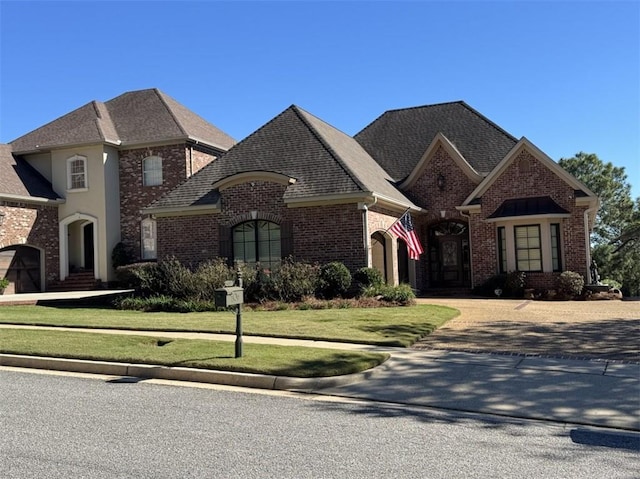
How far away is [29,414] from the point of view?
648 cm

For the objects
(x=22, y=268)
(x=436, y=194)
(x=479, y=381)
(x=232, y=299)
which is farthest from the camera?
(x=22, y=268)

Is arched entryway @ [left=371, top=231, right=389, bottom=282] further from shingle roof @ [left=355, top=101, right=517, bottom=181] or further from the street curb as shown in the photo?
the street curb

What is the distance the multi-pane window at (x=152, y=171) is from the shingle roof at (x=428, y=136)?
32.9 ft

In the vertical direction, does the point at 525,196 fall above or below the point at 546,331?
above

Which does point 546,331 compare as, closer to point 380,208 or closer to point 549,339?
point 549,339

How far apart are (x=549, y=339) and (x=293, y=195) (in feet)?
32.7

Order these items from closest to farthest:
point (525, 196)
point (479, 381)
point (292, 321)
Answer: point (479, 381), point (292, 321), point (525, 196)

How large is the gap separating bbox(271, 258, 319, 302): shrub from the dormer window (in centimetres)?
1524

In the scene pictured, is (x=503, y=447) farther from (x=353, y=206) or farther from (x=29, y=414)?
(x=353, y=206)

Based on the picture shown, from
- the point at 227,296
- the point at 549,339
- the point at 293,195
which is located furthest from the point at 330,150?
the point at 227,296

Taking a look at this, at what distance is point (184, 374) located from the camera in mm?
8430

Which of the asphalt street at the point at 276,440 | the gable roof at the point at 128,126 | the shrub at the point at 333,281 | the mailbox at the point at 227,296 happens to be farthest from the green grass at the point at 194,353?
the gable roof at the point at 128,126

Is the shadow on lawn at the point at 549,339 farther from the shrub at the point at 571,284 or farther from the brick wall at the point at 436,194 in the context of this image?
the brick wall at the point at 436,194

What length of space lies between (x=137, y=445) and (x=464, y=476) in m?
2.99
